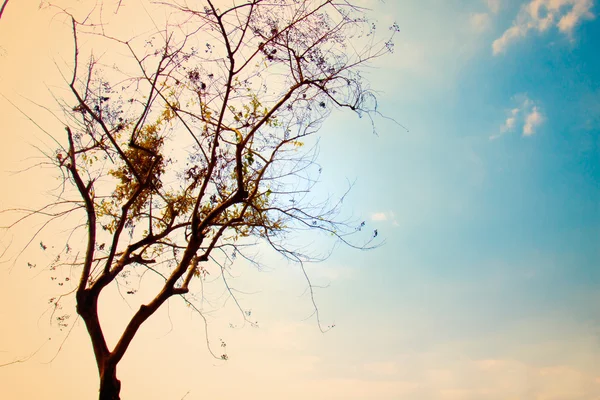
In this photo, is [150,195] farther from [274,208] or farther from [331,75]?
[331,75]

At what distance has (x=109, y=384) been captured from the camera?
16.7 ft

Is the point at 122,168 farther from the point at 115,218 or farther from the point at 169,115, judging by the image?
the point at 169,115

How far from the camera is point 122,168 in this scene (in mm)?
7160

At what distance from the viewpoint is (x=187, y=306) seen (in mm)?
7043

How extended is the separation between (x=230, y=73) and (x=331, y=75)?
179cm

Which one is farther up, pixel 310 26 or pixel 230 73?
pixel 310 26

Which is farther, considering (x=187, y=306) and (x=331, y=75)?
(x=187, y=306)

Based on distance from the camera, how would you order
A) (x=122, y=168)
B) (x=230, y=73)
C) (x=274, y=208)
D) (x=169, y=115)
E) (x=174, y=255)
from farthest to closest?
(x=174, y=255), (x=122, y=168), (x=274, y=208), (x=169, y=115), (x=230, y=73)

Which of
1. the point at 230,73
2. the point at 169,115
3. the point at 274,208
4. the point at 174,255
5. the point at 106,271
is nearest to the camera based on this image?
the point at 230,73

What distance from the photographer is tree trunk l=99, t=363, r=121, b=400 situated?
16.6 feet

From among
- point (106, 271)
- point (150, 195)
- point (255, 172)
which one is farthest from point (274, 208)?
point (106, 271)

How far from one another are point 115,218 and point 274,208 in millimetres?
3487

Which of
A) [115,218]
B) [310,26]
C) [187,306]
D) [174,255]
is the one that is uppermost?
[310,26]

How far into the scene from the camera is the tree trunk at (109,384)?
5.05 metres
